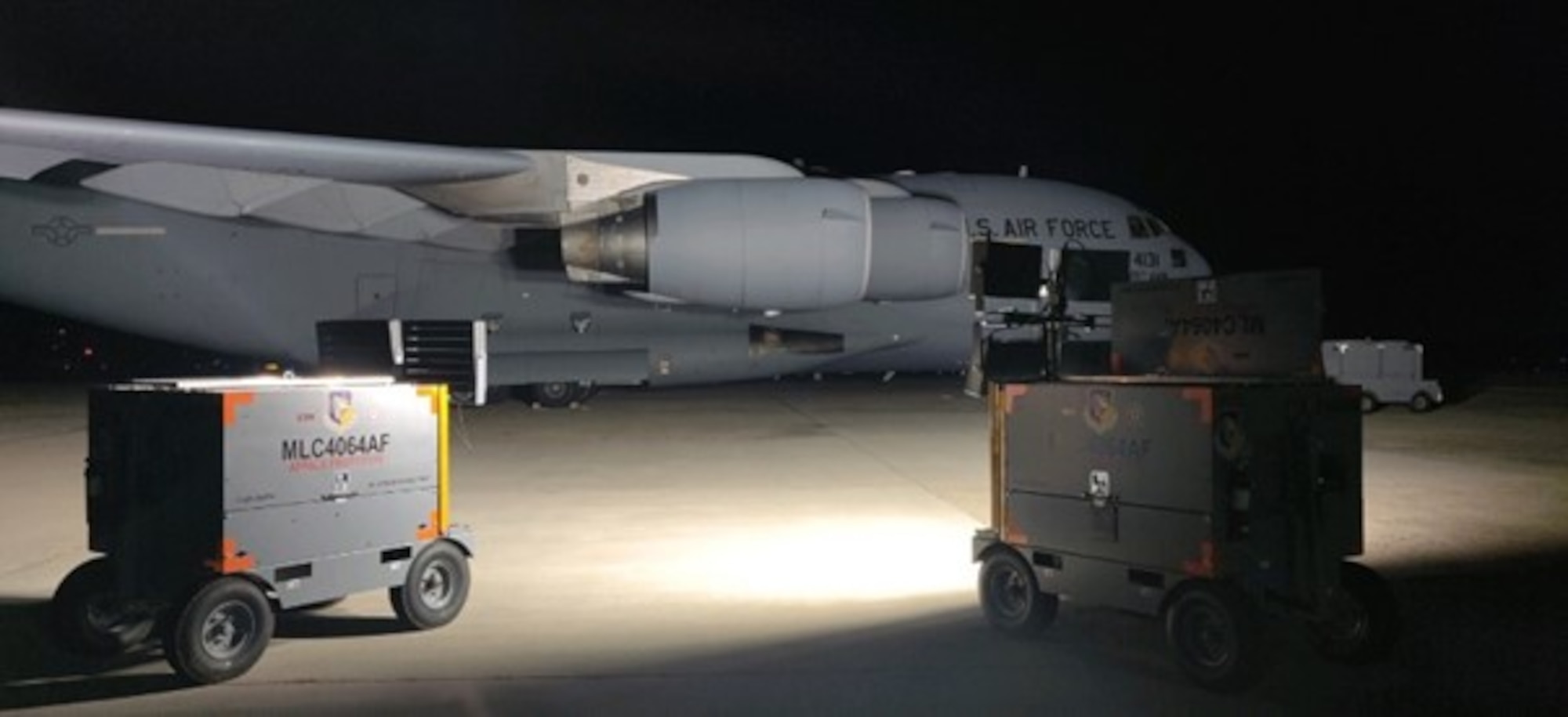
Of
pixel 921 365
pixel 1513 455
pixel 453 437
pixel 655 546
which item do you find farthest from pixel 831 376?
pixel 655 546

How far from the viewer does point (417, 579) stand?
304 inches

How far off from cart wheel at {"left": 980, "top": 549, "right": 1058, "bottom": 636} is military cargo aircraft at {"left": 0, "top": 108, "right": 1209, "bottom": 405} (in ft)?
7.50

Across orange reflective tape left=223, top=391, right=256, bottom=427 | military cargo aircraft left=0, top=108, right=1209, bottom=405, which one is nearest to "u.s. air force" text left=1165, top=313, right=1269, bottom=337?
military cargo aircraft left=0, top=108, right=1209, bottom=405

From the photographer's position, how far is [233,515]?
6859mm

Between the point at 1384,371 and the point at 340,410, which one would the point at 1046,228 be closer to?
the point at 1384,371

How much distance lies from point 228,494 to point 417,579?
4.31 feet

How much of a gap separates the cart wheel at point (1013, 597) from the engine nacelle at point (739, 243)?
6.91 m

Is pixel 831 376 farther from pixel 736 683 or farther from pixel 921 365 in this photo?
pixel 736 683

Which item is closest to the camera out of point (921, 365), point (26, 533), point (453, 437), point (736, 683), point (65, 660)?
point (736, 683)

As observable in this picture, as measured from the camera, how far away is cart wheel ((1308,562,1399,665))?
6789mm

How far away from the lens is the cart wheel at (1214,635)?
624 cm

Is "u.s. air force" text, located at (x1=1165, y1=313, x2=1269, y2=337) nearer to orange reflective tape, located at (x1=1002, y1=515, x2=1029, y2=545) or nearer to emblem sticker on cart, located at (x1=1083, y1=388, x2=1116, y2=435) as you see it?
emblem sticker on cart, located at (x1=1083, y1=388, x2=1116, y2=435)

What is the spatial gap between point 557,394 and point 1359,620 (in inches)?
746

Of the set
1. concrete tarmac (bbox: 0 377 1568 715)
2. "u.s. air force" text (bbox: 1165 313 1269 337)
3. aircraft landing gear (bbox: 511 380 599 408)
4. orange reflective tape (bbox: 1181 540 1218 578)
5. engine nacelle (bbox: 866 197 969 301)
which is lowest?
concrete tarmac (bbox: 0 377 1568 715)
